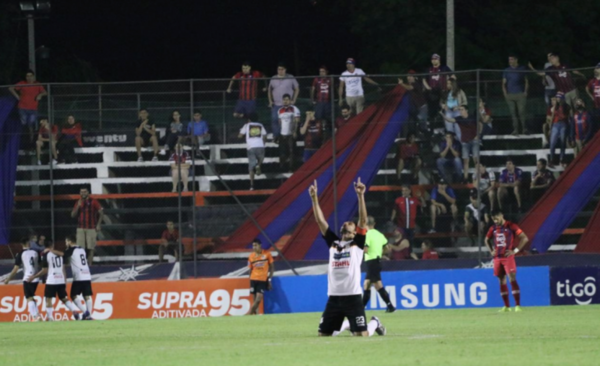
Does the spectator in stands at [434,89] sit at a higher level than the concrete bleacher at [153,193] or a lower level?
higher

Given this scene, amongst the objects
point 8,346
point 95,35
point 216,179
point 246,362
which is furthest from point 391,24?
point 246,362

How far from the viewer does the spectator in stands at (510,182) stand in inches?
1071

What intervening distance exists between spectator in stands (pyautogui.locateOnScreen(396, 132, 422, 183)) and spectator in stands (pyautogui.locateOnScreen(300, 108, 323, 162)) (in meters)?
1.83

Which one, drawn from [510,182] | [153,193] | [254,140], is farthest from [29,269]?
[510,182]

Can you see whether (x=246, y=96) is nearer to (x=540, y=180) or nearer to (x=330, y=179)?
(x=330, y=179)

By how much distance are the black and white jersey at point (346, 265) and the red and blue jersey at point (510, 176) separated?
1190cm

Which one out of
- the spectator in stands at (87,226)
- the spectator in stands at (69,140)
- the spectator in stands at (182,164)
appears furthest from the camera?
the spectator in stands at (87,226)

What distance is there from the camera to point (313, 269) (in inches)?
1095

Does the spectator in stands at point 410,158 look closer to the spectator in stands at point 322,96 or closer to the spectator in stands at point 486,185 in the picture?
the spectator in stands at point 486,185

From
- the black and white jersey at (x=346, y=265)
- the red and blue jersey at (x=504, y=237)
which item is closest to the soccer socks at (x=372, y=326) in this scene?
the black and white jersey at (x=346, y=265)

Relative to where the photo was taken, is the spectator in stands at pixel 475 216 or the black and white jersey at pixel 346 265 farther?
the spectator in stands at pixel 475 216

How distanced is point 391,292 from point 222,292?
3809 millimetres

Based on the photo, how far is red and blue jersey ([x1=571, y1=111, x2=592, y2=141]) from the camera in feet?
89.2

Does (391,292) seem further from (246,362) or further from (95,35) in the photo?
(95,35)
